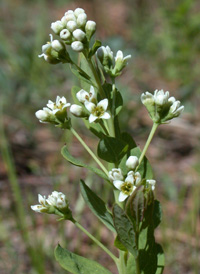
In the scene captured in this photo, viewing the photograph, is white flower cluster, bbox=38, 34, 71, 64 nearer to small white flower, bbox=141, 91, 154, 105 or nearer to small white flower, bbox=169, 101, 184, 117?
small white flower, bbox=141, 91, 154, 105

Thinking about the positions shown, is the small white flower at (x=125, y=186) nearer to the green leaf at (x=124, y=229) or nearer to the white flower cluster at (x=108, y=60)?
the green leaf at (x=124, y=229)

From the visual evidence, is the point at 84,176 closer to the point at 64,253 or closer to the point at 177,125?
the point at 177,125

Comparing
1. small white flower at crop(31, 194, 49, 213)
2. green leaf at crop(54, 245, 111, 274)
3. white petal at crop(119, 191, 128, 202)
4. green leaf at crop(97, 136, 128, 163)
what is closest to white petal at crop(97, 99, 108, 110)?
green leaf at crop(97, 136, 128, 163)

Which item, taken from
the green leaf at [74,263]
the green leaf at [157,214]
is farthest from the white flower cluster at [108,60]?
the green leaf at [74,263]

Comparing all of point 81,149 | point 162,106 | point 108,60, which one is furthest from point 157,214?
point 81,149

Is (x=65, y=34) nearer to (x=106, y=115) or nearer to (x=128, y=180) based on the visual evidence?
(x=106, y=115)

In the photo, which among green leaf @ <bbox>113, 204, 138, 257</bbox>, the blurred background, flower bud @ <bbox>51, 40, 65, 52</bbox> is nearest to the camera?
green leaf @ <bbox>113, 204, 138, 257</bbox>

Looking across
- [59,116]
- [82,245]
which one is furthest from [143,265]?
[82,245]

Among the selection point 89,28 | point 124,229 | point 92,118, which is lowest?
point 124,229
